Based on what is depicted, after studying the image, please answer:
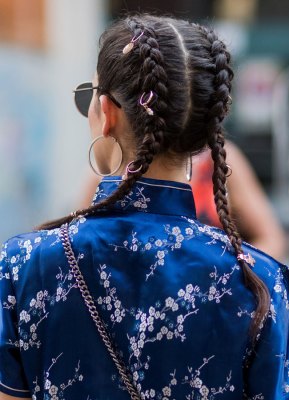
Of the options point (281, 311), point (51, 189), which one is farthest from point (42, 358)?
point (51, 189)

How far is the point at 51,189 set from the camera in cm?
1002

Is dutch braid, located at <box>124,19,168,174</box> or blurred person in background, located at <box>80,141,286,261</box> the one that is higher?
dutch braid, located at <box>124,19,168,174</box>

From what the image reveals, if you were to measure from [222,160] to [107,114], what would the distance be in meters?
0.28

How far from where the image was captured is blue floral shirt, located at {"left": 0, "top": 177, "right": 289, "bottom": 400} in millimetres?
1887

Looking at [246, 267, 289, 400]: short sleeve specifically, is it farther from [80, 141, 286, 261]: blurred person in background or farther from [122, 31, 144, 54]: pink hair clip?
[80, 141, 286, 261]: blurred person in background

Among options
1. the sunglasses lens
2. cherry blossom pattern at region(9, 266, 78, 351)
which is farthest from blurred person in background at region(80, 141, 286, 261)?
cherry blossom pattern at region(9, 266, 78, 351)

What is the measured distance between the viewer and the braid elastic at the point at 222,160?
6.19ft

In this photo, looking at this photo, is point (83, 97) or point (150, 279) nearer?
point (150, 279)

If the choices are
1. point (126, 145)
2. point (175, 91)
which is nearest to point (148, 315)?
point (126, 145)

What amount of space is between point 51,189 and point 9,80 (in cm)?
157

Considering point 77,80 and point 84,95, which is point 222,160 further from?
point 77,80

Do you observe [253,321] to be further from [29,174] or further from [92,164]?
[29,174]

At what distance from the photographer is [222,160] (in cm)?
198

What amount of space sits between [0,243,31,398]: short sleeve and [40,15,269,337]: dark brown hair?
0.22 m
